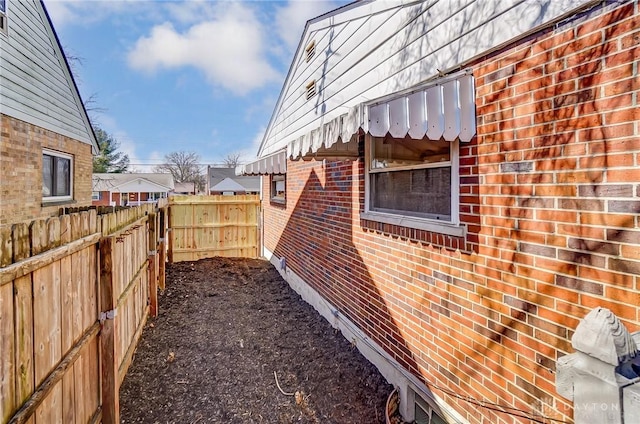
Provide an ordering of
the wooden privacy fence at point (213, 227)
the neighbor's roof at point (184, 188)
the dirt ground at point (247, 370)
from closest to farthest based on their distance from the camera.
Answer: the dirt ground at point (247, 370) → the wooden privacy fence at point (213, 227) → the neighbor's roof at point (184, 188)

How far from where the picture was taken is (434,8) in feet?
11.1

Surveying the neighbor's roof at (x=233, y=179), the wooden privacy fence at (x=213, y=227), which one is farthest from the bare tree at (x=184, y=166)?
the wooden privacy fence at (x=213, y=227)

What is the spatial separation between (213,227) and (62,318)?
9.08 metres

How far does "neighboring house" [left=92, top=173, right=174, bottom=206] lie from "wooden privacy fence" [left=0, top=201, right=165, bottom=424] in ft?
102

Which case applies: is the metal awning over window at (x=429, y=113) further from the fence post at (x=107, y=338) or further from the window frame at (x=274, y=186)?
the window frame at (x=274, y=186)

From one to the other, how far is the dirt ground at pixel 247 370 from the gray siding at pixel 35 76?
4947 mm

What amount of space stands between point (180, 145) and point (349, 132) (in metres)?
65.9

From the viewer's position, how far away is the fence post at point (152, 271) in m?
6.21

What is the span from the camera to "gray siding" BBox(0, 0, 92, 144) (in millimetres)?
6465

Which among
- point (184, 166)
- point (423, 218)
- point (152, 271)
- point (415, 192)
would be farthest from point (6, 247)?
point (184, 166)

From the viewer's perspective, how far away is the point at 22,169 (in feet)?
22.4

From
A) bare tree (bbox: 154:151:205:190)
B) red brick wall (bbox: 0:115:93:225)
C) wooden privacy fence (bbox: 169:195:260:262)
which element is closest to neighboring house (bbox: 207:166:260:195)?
bare tree (bbox: 154:151:205:190)

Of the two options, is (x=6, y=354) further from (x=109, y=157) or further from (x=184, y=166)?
(x=184, y=166)

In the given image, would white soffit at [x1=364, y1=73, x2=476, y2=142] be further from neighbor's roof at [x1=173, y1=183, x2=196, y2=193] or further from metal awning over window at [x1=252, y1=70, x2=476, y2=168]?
neighbor's roof at [x1=173, y1=183, x2=196, y2=193]
